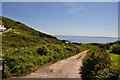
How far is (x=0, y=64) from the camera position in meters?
24.0

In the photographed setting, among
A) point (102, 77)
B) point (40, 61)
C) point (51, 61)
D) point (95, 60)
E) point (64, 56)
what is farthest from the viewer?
point (64, 56)

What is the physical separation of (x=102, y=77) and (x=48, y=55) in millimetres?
21029

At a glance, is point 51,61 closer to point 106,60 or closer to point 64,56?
point 64,56

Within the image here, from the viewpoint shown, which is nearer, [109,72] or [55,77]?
[109,72]

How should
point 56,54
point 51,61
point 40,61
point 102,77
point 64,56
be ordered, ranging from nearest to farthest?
1. point 102,77
2. point 40,61
3. point 51,61
4. point 56,54
5. point 64,56

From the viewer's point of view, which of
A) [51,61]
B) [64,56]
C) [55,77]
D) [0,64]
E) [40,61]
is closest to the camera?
[55,77]

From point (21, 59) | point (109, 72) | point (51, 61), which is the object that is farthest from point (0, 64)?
point (109, 72)

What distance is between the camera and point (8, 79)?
20016 millimetres

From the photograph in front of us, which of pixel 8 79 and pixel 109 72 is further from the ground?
pixel 109 72

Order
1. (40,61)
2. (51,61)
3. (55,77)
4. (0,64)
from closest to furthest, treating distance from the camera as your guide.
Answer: (55,77) → (0,64) → (40,61) → (51,61)

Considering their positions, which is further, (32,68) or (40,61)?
(40,61)

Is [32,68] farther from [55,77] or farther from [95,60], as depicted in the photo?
[95,60]

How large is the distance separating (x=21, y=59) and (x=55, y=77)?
4.82 meters

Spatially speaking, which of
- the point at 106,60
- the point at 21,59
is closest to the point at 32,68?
the point at 21,59
